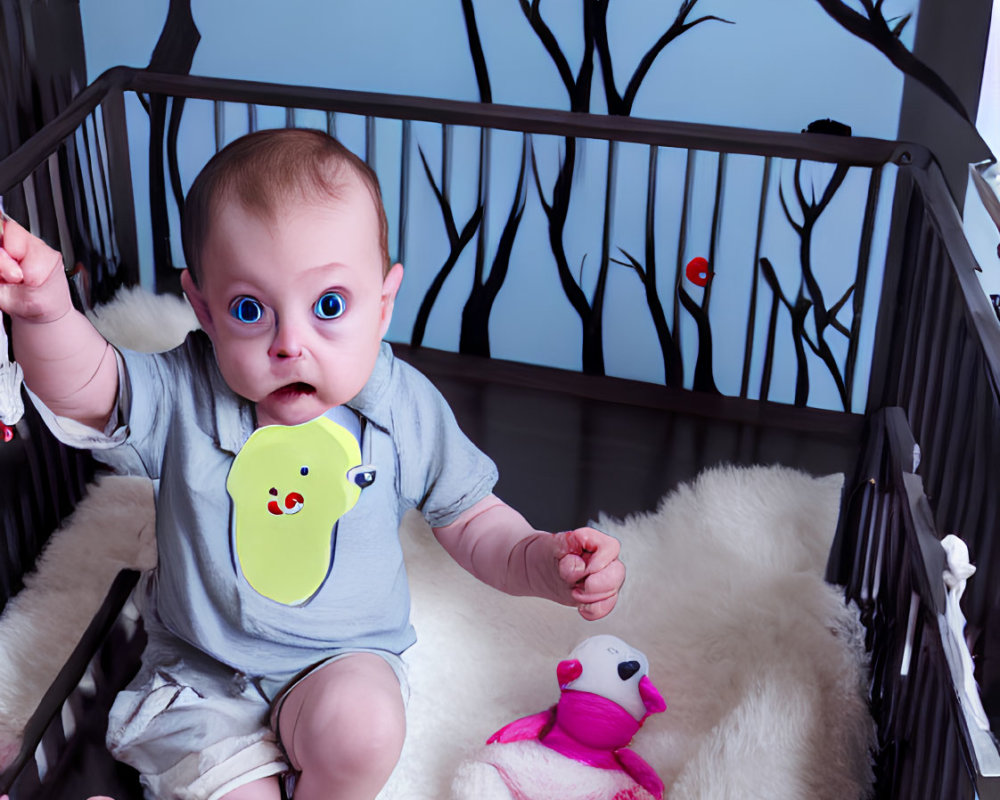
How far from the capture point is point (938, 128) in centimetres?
115

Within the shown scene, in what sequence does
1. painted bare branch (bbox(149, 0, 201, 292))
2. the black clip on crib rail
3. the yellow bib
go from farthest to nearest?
painted bare branch (bbox(149, 0, 201, 292)) < the yellow bib < the black clip on crib rail

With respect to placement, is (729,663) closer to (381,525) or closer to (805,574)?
(805,574)

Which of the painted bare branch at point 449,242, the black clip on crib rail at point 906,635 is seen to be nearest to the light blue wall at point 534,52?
the painted bare branch at point 449,242

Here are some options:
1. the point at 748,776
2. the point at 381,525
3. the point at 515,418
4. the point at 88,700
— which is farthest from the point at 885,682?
the point at 88,700

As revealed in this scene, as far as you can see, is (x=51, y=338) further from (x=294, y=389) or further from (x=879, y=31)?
(x=879, y=31)

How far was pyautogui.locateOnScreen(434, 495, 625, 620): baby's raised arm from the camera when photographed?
86 centimetres

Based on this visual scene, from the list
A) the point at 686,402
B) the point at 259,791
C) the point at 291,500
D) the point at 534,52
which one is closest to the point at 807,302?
the point at 686,402

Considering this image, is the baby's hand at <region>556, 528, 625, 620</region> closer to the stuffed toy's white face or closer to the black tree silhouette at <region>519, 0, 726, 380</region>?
the stuffed toy's white face

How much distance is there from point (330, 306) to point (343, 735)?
0.32 meters

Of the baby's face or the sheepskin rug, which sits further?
the sheepskin rug

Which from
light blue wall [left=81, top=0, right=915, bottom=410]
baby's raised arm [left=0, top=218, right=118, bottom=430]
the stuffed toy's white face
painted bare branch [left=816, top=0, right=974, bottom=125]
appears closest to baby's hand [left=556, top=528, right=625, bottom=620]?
the stuffed toy's white face

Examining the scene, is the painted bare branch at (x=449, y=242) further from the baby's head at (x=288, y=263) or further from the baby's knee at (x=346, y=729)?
the baby's knee at (x=346, y=729)

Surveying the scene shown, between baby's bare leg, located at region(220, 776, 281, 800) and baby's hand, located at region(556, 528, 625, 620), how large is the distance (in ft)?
0.90

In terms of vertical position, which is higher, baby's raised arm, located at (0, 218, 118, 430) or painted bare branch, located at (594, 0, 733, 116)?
painted bare branch, located at (594, 0, 733, 116)
